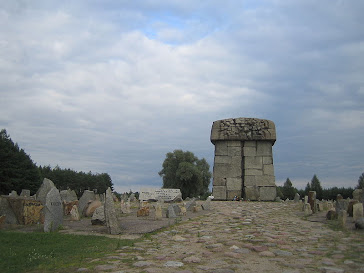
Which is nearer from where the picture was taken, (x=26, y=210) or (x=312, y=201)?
(x=26, y=210)

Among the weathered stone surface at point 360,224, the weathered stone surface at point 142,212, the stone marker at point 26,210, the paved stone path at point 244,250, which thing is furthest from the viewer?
the weathered stone surface at point 142,212

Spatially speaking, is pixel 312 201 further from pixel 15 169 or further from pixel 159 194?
pixel 15 169

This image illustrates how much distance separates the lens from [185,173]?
4425 centimetres

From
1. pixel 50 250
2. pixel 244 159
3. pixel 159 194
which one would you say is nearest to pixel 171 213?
pixel 50 250

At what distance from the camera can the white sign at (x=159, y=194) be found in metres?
20.9

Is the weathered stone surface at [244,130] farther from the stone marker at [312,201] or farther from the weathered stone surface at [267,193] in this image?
the stone marker at [312,201]

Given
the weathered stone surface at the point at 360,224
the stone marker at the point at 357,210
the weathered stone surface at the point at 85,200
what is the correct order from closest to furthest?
1. the weathered stone surface at the point at 360,224
2. the stone marker at the point at 357,210
3. the weathered stone surface at the point at 85,200

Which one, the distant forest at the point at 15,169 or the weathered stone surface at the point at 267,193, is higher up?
the distant forest at the point at 15,169

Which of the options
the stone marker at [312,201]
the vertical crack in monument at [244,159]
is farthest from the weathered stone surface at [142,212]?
the vertical crack in monument at [244,159]

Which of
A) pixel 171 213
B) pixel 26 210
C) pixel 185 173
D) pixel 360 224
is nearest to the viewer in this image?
pixel 360 224

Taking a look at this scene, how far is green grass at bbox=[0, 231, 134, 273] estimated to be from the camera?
6.16 meters

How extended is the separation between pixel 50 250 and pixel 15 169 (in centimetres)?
3554

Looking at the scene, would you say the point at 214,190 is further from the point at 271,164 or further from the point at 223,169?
the point at 271,164

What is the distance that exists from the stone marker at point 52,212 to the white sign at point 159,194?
10.5 meters
